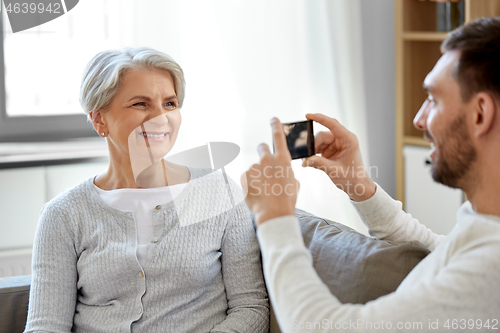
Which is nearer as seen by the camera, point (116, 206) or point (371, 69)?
point (116, 206)

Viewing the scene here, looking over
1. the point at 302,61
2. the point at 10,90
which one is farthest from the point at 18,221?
the point at 302,61

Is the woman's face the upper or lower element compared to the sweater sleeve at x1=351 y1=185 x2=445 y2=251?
upper

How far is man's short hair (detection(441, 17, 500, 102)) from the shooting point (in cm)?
83

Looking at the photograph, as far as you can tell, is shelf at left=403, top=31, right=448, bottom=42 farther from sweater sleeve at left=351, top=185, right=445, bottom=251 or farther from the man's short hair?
the man's short hair

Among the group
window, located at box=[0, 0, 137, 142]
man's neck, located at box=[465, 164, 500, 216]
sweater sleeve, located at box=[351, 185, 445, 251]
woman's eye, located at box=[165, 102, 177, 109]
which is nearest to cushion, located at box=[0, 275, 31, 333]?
woman's eye, located at box=[165, 102, 177, 109]

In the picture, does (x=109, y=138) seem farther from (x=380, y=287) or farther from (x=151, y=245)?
(x=380, y=287)

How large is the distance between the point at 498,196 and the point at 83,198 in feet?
3.40

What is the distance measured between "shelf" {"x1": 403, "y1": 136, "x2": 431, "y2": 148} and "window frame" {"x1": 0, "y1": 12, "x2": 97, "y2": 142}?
1601 mm

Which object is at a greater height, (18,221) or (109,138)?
(109,138)

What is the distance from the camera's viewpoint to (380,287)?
3.50ft

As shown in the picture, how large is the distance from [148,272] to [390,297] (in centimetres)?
70

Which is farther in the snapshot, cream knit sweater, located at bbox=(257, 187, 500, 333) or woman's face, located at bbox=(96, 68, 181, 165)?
woman's face, located at bbox=(96, 68, 181, 165)

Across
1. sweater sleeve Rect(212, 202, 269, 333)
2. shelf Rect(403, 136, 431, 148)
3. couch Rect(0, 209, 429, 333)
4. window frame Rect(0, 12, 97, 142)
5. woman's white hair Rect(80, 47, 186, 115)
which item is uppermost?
woman's white hair Rect(80, 47, 186, 115)

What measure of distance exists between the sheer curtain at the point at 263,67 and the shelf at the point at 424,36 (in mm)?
251
